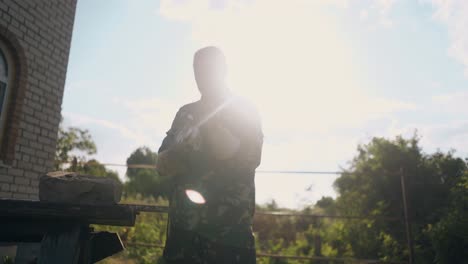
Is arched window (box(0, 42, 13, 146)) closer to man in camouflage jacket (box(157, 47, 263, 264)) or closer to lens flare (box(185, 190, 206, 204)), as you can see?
man in camouflage jacket (box(157, 47, 263, 264))

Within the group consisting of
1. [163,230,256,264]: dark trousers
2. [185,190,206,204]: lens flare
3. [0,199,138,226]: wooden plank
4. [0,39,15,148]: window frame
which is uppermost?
[0,39,15,148]: window frame

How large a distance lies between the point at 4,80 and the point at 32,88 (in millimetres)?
388

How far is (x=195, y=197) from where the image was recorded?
1479 mm

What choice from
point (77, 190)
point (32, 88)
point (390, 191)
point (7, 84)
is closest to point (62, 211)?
point (77, 190)

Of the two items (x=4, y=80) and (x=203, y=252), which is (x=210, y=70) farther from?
(x=4, y=80)

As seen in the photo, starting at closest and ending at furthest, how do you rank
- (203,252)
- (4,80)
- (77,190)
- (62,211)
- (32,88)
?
(203,252) < (62,211) < (77,190) < (4,80) < (32,88)

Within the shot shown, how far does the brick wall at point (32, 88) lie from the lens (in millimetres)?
5035

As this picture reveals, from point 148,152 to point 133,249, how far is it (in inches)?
1559

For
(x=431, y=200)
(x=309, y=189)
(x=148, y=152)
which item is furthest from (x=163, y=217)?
(x=148, y=152)

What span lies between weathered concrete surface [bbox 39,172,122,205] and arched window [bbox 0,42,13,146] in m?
4.02

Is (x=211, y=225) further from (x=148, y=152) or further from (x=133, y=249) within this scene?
(x=148, y=152)

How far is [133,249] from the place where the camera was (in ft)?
23.9

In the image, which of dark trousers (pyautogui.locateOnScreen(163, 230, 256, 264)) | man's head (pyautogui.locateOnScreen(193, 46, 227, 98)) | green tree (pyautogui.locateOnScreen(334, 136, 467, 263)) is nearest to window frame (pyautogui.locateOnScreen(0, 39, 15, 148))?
man's head (pyautogui.locateOnScreen(193, 46, 227, 98))

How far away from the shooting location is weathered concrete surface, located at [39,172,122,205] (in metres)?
1.77
